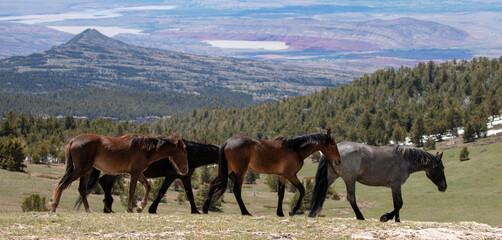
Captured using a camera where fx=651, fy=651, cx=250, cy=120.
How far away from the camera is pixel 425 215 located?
156 feet

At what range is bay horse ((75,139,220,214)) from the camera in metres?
19.8

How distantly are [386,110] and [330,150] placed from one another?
413 ft

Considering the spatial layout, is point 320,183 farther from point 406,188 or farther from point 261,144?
point 406,188

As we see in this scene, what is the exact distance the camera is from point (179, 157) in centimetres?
1933

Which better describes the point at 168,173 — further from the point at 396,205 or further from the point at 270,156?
the point at 396,205

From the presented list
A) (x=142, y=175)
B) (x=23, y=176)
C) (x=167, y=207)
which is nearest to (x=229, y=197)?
(x=167, y=207)

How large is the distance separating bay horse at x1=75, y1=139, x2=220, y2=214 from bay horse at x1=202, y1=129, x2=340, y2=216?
1.07 m

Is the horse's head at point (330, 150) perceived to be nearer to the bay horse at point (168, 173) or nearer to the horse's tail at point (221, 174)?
the horse's tail at point (221, 174)

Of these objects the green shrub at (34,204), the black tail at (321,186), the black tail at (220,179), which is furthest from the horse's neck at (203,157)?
the green shrub at (34,204)

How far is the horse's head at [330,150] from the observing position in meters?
18.7

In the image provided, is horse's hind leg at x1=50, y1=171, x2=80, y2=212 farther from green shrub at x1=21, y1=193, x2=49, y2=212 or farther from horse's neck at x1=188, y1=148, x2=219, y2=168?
green shrub at x1=21, y1=193, x2=49, y2=212

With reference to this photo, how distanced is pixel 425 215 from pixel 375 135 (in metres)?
65.7

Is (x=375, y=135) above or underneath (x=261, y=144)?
underneath

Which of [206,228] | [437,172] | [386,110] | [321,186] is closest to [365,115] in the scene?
[386,110]
